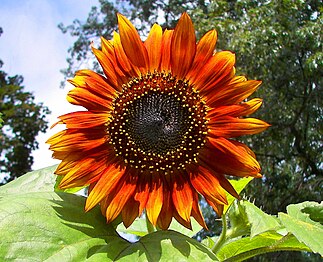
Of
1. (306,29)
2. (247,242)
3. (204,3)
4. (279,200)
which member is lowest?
(279,200)

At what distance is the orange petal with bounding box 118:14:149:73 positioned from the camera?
725mm

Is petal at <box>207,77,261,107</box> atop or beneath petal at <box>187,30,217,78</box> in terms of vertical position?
beneath

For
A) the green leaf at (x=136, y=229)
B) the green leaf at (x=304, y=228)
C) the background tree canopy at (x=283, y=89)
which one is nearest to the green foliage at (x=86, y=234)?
the green leaf at (x=304, y=228)

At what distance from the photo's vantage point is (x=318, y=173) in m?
6.48

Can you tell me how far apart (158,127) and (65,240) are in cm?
20

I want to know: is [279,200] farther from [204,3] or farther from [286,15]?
[204,3]

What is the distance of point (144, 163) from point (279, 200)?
5.57 meters

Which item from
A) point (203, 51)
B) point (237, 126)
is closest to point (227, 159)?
point (237, 126)

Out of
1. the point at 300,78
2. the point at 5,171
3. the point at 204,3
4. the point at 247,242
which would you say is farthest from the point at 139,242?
the point at 204,3

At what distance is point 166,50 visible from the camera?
733 mm

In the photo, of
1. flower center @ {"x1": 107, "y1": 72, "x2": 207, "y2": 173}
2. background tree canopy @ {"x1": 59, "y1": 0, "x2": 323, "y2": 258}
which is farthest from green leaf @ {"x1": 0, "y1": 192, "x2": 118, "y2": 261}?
background tree canopy @ {"x1": 59, "y1": 0, "x2": 323, "y2": 258}

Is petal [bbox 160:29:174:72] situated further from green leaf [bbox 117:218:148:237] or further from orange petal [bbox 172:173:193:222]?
green leaf [bbox 117:218:148:237]

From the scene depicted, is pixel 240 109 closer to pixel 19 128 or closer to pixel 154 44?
pixel 154 44

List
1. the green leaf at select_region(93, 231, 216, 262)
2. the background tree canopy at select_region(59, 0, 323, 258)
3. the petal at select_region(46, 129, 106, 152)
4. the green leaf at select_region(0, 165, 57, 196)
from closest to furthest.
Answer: the green leaf at select_region(93, 231, 216, 262), the petal at select_region(46, 129, 106, 152), the green leaf at select_region(0, 165, 57, 196), the background tree canopy at select_region(59, 0, 323, 258)
